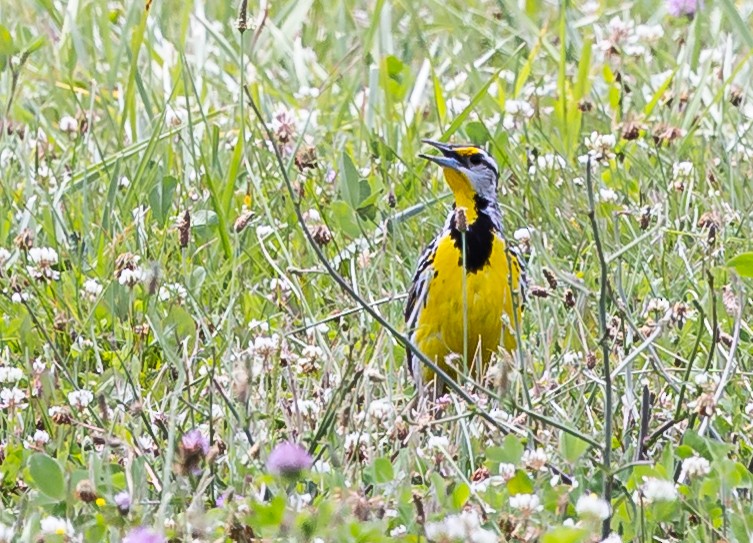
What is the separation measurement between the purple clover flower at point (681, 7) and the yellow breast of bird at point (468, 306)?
260 cm

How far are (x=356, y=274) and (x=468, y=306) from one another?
49 cm

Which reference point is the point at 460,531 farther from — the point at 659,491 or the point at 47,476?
the point at 47,476

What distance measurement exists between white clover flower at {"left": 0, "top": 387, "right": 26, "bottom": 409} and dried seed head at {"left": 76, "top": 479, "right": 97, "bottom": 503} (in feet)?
2.92

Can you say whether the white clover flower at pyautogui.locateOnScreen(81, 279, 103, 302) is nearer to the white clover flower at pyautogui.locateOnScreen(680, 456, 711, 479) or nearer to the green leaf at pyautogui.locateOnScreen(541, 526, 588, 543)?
the white clover flower at pyautogui.locateOnScreen(680, 456, 711, 479)

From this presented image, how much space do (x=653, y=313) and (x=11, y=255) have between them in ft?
5.08

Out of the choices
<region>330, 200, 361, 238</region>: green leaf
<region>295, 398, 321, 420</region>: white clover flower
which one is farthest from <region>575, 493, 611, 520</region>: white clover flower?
<region>330, 200, 361, 238</region>: green leaf

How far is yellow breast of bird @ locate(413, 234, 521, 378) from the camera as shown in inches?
159

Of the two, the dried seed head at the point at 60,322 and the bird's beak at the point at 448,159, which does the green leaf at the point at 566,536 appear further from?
the bird's beak at the point at 448,159

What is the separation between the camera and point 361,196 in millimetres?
4723

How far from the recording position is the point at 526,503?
100 inches

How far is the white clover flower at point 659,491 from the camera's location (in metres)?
2.60

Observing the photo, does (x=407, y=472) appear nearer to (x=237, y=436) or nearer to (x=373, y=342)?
(x=237, y=436)

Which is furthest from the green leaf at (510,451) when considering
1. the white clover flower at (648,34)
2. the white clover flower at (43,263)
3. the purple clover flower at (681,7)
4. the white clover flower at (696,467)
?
the purple clover flower at (681,7)

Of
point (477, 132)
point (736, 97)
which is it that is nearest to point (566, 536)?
point (477, 132)
